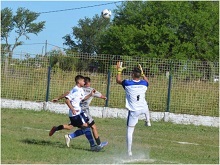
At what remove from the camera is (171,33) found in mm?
62125

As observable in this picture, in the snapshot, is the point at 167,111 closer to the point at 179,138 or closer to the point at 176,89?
the point at 176,89

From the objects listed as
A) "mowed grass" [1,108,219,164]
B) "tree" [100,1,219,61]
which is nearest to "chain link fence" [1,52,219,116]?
"mowed grass" [1,108,219,164]

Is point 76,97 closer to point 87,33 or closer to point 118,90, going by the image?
point 118,90

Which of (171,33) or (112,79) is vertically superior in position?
(171,33)

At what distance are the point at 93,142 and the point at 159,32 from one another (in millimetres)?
49931

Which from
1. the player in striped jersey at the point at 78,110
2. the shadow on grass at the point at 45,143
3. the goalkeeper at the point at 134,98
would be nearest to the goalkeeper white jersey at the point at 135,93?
the goalkeeper at the point at 134,98

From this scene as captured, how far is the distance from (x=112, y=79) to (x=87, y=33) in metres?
67.7

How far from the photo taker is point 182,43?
62.2 metres

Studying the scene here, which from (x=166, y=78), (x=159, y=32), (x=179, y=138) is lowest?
(x=179, y=138)

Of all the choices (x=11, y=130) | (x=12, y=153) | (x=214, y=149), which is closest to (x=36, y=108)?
(x=11, y=130)

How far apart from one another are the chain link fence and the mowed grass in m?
1.26

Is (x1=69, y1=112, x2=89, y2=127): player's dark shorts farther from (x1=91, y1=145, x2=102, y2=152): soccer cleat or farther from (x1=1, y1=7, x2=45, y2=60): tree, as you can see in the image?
(x1=1, y1=7, x2=45, y2=60): tree

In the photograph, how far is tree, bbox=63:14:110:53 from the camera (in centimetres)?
8925

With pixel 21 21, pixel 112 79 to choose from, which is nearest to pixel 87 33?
pixel 21 21
